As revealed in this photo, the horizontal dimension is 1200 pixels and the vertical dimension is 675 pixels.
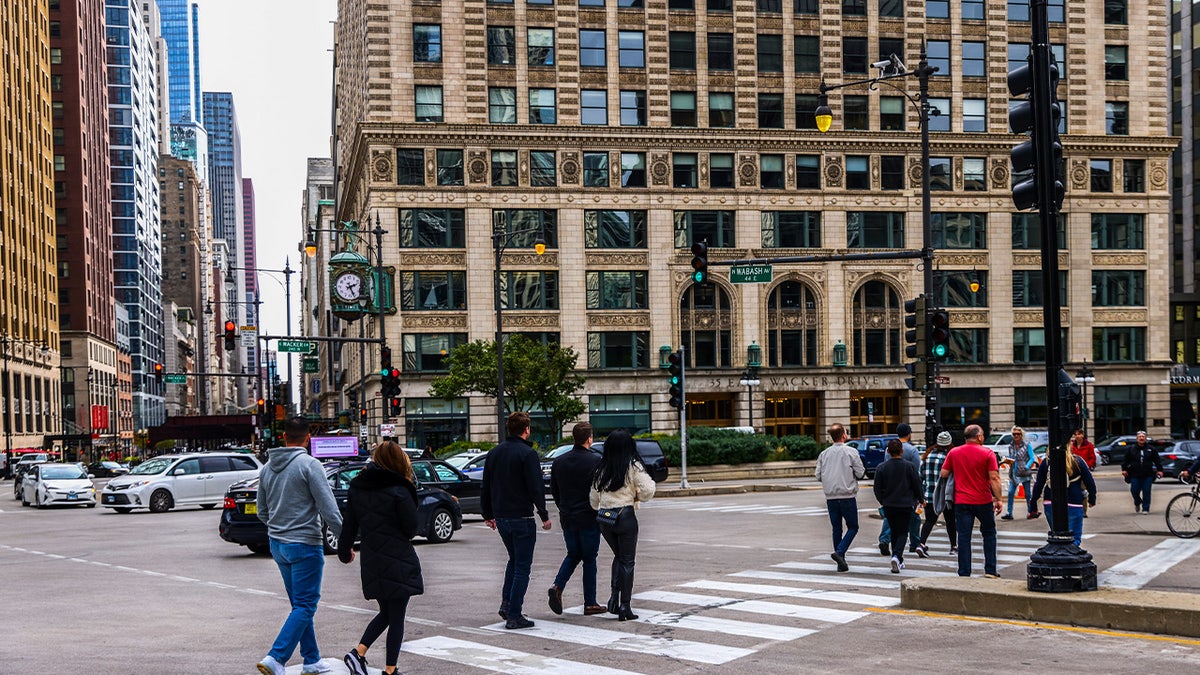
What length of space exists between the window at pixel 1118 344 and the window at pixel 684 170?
952 inches

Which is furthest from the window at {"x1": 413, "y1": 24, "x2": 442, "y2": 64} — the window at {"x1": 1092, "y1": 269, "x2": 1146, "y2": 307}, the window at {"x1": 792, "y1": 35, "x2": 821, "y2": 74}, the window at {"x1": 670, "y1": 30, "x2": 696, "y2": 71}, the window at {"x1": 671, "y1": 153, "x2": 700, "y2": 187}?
the window at {"x1": 1092, "y1": 269, "x2": 1146, "y2": 307}

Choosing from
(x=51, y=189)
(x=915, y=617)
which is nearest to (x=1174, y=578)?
(x=915, y=617)

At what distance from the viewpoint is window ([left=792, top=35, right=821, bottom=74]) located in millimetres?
66375

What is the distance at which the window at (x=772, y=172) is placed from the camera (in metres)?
65.7

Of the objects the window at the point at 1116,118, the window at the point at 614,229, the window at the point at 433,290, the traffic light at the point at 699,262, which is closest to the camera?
the traffic light at the point at 699,262

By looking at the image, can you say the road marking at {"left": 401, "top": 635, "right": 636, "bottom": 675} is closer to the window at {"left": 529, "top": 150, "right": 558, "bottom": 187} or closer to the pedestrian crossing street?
the pedestrian crossing street

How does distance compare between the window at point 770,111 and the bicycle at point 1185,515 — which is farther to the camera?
the window at point 770,111

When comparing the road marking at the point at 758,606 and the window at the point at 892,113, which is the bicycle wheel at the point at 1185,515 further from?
the window at the point at 892,113

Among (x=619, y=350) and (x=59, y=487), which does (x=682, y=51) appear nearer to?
(x=619, y=350)

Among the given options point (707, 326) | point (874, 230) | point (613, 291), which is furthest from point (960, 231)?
point (613, 291)

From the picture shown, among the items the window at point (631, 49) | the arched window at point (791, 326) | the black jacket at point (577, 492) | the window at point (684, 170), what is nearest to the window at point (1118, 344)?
the arched window at point (791, 326)

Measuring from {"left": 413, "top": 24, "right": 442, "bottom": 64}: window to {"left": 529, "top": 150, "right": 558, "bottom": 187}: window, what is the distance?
6.74 metres

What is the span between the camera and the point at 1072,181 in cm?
6888

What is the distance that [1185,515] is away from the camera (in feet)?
69.2
